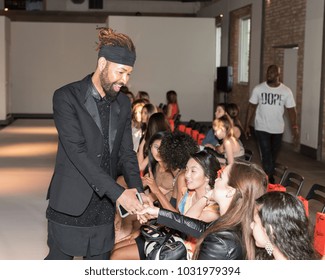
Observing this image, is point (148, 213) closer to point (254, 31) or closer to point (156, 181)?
point (156, 181)

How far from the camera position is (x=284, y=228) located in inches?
97.6

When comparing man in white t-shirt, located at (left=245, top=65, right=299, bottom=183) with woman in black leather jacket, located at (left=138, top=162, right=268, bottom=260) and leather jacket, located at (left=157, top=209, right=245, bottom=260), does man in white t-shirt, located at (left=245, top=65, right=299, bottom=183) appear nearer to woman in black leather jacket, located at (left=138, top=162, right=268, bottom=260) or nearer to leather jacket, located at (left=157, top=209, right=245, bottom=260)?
woman in black leather jacket, located at (left=138, top=162, right=268, bottom=260)

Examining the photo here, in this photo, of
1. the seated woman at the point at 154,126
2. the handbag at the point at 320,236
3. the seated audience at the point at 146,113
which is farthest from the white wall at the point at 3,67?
the handbag at the point at 320,236

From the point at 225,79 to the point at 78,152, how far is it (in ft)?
50.8

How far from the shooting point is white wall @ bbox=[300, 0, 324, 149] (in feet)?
41.3

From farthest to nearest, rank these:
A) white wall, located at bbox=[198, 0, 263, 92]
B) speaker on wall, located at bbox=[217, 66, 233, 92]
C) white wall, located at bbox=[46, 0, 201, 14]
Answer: white wall, located at bbox=[46, 0, 201, 14], speaker on wall, located at bbox=[217, 66, 233, 92], white wall, located at bbox=[198, 0, 263, 92]

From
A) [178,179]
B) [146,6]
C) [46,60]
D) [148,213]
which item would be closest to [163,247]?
[148,213]

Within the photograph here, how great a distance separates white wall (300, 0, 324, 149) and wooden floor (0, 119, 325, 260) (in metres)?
0.55

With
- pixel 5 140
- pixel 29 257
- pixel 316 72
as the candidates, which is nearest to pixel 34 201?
pixel 29 257

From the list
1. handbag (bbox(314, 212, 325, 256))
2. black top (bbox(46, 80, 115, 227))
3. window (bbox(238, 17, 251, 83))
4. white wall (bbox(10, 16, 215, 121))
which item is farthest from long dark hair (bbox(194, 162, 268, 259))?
window (bbox(238, 17, 251, 83))

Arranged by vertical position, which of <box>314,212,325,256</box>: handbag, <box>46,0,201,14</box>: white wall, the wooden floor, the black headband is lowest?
the wooden floor

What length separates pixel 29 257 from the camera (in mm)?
5875

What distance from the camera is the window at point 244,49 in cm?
1917

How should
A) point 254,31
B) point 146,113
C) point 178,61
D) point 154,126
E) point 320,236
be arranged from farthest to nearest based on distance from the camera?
point 178,61
point 254,31
point 146,113
point 154,126
point 320,236
